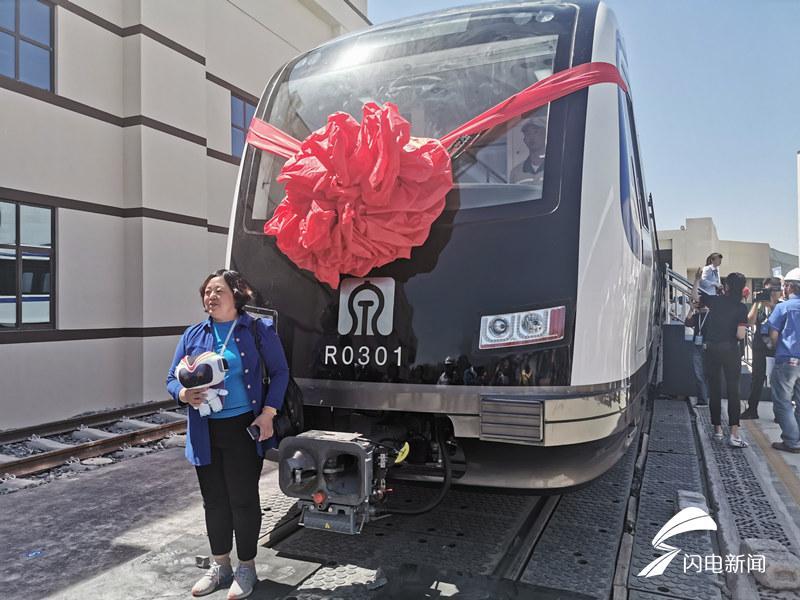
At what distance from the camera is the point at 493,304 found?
2.78 meters

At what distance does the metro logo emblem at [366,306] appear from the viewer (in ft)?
9.71

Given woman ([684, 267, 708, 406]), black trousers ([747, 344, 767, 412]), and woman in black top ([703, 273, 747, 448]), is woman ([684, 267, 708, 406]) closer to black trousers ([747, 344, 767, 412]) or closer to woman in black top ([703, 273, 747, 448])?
black trousers ([747, 344, 767, 412])

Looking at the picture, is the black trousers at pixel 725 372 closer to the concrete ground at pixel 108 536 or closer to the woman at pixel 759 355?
the woman at pixel 759 355

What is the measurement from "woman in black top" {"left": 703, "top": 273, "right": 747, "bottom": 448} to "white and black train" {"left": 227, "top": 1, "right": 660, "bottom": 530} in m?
3.08

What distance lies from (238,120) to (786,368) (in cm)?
888

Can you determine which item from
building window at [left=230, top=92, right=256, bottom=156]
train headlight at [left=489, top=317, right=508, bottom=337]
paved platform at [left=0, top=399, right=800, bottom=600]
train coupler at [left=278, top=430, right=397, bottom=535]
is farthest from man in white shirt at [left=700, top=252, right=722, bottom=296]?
building window at [left=230, top=92, right=256, bottom=156]

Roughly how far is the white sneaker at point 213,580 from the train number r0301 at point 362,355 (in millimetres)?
1152

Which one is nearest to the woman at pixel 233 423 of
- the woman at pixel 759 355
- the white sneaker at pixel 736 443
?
the white sneaker at pixel 736 443

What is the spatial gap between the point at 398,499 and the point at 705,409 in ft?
16.5

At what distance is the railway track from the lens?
5098 millimetres

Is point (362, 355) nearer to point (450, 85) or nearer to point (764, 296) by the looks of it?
point (450, 85)

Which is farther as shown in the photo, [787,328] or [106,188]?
[106,188]

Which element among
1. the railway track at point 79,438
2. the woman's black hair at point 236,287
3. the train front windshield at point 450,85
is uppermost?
the train front windshield at point 450,85

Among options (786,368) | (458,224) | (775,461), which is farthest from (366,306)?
(786,368)
